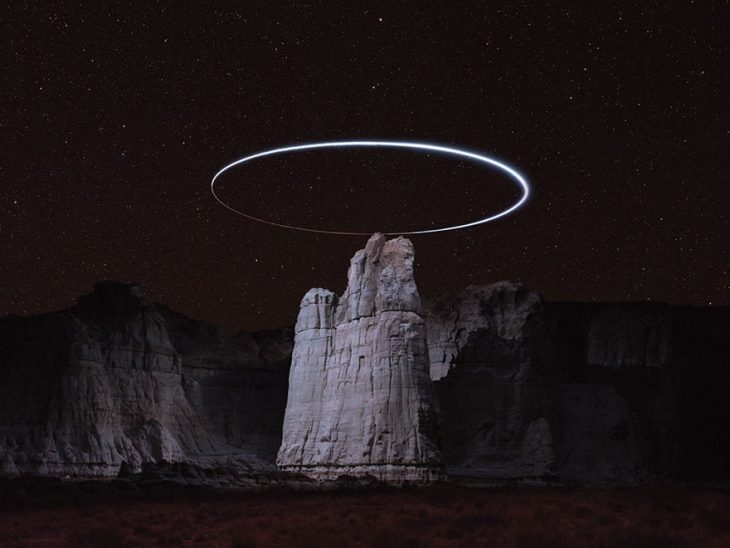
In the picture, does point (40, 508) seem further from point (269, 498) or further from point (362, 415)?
point (362, 415)

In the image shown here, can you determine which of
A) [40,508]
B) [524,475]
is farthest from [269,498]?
[524,475]

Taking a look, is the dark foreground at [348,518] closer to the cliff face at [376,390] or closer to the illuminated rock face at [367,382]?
the cliff face at [376,390]

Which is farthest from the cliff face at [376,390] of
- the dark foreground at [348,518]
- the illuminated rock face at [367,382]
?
the dark foreground at [348,518]

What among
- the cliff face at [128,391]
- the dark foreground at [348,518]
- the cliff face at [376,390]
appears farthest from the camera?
the cliff face at [128,391]

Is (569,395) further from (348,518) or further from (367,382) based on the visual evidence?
(348,518)

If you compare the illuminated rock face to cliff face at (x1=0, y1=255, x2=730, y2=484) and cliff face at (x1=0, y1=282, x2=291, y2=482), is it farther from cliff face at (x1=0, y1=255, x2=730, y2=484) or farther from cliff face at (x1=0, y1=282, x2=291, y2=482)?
cliff face at (x1=0, y1=282, x2=291, y2=482)

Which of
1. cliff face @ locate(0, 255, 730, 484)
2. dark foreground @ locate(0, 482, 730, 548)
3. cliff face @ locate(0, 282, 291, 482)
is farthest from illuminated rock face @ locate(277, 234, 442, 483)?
dark foreground @ locate(0, 482, 730, 548)
